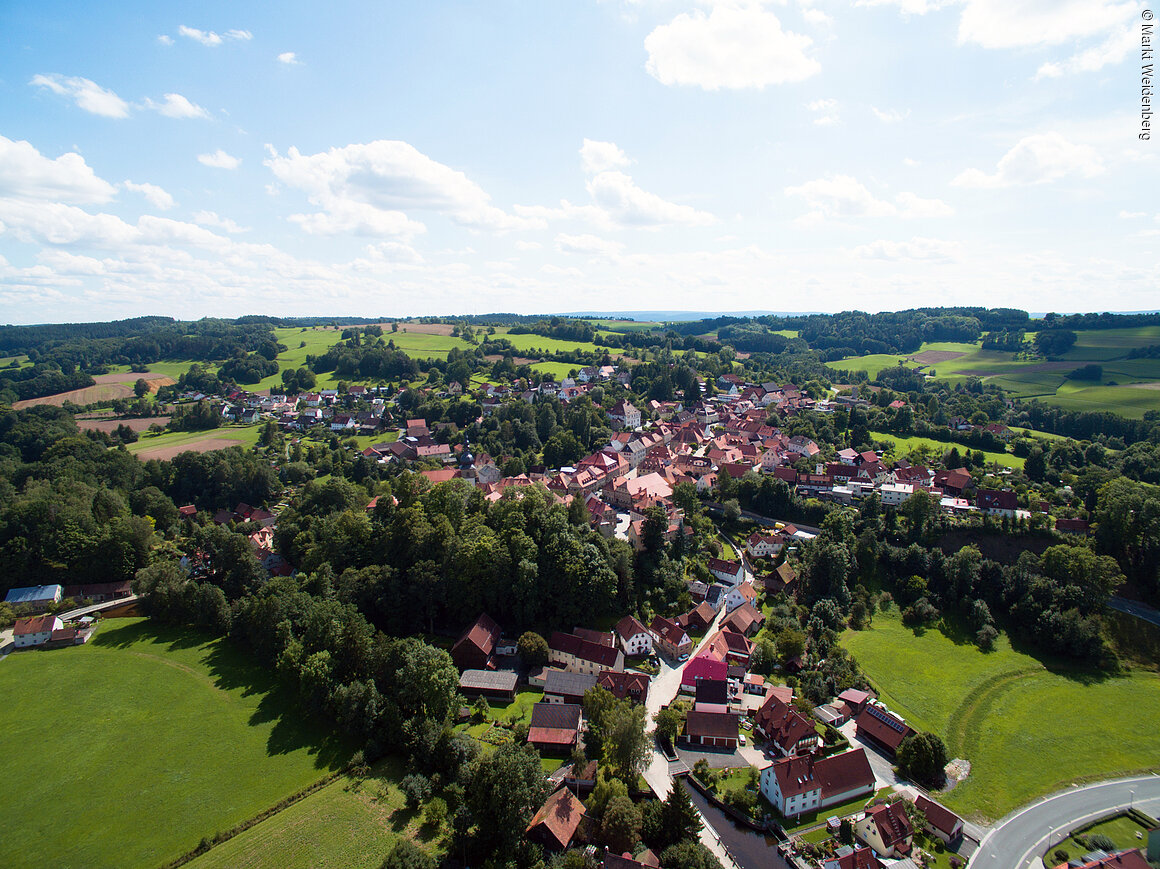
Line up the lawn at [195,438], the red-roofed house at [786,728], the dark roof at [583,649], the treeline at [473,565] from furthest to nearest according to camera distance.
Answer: the lawn at [195,438], the treeline at [473,565], the dark roof at [583,649], the red-roofed house at [786,728]

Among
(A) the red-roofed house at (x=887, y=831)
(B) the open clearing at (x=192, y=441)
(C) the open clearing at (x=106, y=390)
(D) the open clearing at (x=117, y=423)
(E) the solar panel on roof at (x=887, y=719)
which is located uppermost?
(C) the open clearing at (x=106, y=390)

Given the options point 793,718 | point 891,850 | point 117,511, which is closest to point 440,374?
point 117,511

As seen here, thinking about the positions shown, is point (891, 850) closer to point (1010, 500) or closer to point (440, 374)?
point (1010, 500)

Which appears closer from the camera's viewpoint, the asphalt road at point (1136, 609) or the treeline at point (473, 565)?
the treeline at point (473, 565)

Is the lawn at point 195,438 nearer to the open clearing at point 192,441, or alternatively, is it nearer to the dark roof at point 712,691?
the open clearing at point 192,441

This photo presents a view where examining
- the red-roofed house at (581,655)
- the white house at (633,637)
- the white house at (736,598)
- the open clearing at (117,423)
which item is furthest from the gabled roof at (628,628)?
the open clearing at (117,423)

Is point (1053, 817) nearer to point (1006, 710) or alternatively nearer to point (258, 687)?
point (1006, 710)

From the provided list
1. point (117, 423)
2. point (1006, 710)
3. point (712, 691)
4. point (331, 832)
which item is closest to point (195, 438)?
point (117, 423)
